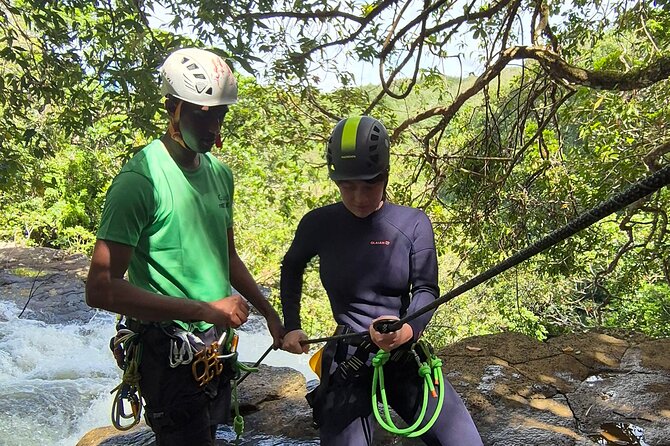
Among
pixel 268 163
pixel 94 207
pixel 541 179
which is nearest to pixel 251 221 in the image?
pixel 268 163

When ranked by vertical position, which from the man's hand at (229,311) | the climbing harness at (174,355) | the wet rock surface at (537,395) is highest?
the man's hand at (229,311)

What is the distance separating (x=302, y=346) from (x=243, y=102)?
5949 mm

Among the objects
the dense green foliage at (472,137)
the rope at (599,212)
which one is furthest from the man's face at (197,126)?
the dense green foliage at (472,137)

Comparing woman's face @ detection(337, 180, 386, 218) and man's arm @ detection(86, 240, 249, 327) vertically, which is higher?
woman's face @ detection(337, 180, 386, 218)

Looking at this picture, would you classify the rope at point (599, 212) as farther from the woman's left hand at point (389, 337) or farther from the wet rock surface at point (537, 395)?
the wet rock surface at point (537, 395)

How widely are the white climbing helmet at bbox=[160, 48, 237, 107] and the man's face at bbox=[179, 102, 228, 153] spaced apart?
23 mm

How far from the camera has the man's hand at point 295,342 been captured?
6.06 ft

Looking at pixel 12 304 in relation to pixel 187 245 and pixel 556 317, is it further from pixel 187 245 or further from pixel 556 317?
pixel 556 317

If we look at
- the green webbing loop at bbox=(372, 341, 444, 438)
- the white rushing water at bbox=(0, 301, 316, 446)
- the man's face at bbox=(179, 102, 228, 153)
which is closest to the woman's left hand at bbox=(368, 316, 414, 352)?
the green webbing loop at bbox=(372, 341, 444, 438)

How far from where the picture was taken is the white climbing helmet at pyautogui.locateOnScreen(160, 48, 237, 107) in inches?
66.3

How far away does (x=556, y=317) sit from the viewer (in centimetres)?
997

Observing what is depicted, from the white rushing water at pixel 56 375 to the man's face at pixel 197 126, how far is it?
14.2 feet

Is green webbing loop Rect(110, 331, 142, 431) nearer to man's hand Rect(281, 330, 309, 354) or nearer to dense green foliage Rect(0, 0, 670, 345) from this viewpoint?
man's hand Rect(281, 330, 309, 354)

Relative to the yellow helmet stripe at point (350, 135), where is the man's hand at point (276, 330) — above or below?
below
